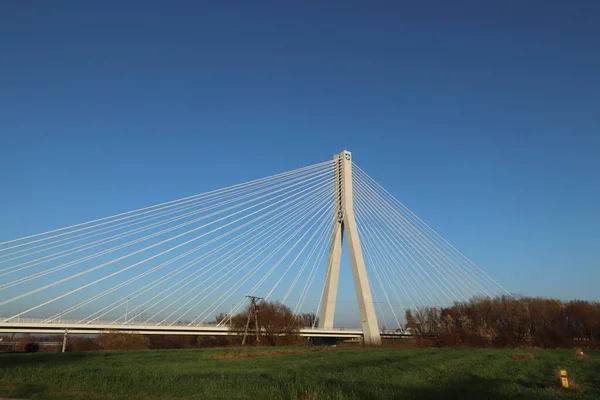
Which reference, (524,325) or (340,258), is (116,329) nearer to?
(340,258)

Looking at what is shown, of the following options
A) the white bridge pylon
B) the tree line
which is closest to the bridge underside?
the white bridge pylon

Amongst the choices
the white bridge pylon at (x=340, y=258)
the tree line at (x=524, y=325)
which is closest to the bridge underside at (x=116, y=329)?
the white bridge pylon at (x=340, y=258)

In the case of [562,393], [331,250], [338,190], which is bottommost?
[562,393]

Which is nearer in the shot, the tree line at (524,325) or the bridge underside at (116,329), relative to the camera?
the bridge underside at (116,329)

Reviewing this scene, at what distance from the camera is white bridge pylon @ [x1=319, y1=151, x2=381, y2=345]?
3903 cm

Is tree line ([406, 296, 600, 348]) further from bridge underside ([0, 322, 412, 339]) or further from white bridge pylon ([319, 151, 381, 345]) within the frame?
white bridge pylon ([319, 151, 381, 345])

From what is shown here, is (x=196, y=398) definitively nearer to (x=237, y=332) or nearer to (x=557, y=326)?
(x=237, y=332)

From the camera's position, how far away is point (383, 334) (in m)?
56.0

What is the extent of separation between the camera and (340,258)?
4247cm

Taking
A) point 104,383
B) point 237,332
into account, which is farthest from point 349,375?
point 237,332

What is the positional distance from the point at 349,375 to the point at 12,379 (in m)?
11.0

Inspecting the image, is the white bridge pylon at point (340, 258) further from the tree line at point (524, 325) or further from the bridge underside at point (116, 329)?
the tree line at point (524, 325)

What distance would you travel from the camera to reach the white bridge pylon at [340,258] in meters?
39.0

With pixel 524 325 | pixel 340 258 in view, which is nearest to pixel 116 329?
pixel 340 258
